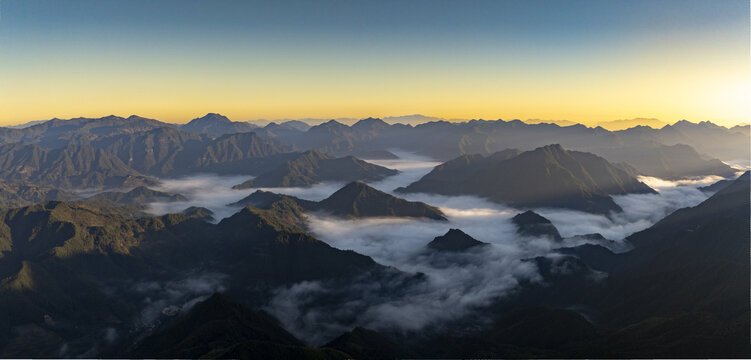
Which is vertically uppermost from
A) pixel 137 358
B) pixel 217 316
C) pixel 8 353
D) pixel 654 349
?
pixel 654 349

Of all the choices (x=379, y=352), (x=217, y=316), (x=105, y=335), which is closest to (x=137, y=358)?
(x=217, y=316)

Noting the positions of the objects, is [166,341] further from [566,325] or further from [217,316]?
[566,325]

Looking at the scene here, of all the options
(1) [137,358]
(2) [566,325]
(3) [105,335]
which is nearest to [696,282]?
(2) [566,325]

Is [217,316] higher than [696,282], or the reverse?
[696,282]

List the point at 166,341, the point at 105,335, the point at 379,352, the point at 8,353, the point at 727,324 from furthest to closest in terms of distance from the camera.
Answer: the point at 105,335 → the point at 8,353 → the point at 166,341 → the point at 379,352 → the point at 727,324

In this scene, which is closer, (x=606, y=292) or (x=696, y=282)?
(x=696, y=282)

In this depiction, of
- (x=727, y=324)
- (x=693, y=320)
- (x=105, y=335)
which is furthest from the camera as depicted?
(x=105, y=335)
